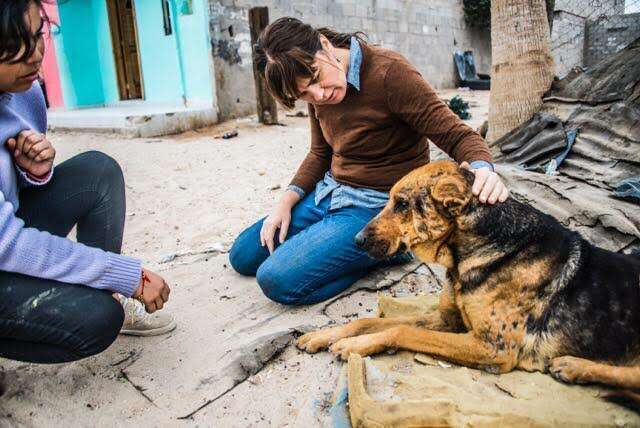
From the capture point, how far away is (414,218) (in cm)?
255

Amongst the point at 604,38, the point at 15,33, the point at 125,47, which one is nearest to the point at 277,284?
the point at 15,33

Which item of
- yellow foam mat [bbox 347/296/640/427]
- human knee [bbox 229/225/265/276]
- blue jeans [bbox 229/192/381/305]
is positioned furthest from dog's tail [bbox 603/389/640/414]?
human knee [bbox 229/225/265/276]

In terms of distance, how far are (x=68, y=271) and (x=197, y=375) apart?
915mm

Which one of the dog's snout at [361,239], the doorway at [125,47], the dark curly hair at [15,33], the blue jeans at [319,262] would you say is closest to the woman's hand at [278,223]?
the blue jeans at [319,262]

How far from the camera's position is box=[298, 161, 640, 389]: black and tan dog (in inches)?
91.0

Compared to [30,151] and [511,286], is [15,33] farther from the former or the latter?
[511,286]

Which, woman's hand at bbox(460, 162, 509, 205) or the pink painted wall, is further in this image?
the pink painted wall

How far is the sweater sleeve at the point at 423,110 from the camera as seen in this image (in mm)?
2984

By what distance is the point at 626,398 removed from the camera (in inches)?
86.5

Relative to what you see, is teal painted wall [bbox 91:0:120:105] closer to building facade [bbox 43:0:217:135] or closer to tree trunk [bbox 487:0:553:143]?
building facade [bbox 43:0:217:135]

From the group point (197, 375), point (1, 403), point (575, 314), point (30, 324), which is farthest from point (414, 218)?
point (1, 403)

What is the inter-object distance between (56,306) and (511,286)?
2.22 metres

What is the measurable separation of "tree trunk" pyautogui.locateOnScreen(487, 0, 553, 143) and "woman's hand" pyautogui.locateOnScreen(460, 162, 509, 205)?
4.24 metres

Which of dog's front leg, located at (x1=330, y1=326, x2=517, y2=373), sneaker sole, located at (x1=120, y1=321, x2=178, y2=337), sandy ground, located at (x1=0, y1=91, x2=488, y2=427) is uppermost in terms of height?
dog's front leg, located at (x1=330, y1=326, x2=517, y2=373)
